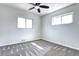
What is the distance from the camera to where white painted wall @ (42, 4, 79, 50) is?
327 cm

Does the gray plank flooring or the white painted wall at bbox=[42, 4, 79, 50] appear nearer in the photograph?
the gray plank flooring

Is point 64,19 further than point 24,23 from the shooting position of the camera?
No

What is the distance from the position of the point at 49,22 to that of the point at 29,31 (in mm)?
1924

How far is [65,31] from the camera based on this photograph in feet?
12.7

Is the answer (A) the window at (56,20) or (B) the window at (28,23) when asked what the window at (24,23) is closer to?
(B) the window at (28,23)

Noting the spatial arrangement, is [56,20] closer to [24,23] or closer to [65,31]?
[65,31]

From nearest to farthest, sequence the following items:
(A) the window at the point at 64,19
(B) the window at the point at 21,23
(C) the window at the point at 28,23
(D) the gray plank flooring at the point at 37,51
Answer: (D) the gray plank flooring at the point at 37,51
(A) the window at the point at 64,19
(B) the window at the point at 21,23
(C) the window at the point at 28,23

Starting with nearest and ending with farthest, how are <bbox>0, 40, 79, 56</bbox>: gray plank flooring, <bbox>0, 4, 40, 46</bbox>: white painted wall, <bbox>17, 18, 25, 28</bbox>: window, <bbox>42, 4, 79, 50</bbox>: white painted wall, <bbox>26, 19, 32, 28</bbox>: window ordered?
<bbox>0, 40, 79, 56</bbox>: gray plank flooring < <bbox>42, 4, 79, 50</bbox>: white painted wall < <bbox>0, 4, 40, 46</bbox>: white painted wall < <bbox>17, 18, 25, 28</bbox>: window < <bbox>26, 19, 32, 28</bbox>: window

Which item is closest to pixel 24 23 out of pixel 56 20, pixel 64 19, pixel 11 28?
pixel 11 28

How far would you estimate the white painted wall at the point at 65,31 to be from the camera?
3.27 meters

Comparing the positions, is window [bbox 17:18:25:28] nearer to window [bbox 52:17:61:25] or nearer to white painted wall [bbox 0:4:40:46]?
white painted wall [bbox 0:4:40:46]

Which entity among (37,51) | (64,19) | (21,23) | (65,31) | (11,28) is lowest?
(37,51)

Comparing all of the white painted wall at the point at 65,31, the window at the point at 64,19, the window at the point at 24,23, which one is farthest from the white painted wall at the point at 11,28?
the window at the point at 64,19

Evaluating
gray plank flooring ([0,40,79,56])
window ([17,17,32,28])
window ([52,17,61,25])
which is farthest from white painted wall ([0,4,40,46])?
window ([52,17,61,25])
